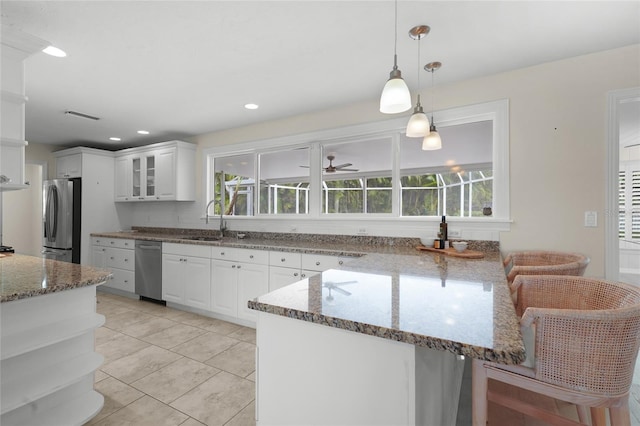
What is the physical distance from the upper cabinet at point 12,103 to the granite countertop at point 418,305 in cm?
189

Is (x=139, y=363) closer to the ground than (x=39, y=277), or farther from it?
closer to the ground

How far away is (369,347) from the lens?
3.07 feet

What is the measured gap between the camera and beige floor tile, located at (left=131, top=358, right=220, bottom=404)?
2057mm

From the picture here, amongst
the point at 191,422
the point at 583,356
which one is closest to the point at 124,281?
the point at 191,422

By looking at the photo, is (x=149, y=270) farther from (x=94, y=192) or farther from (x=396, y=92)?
(x=396, y=92)

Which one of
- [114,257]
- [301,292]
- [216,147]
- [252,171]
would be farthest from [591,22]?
[114,257]

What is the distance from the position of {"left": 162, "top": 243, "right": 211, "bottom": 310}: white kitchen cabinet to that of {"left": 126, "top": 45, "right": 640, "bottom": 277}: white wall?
10.1 feet

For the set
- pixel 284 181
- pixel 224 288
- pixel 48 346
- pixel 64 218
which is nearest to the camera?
pixel 48 346

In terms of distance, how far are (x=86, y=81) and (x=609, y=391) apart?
3.86 metres

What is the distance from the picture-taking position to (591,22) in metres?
1.88

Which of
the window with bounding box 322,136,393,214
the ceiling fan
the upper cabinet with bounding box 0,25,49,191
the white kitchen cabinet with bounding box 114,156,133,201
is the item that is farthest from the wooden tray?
the white kitchen cabinet with bounding box 114,156,133,201

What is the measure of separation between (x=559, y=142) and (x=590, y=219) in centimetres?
62

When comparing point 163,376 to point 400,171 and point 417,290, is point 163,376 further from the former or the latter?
point 400,171

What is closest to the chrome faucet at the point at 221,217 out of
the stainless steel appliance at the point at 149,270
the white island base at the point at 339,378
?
the stainless steel appliance at the point at 149,270
